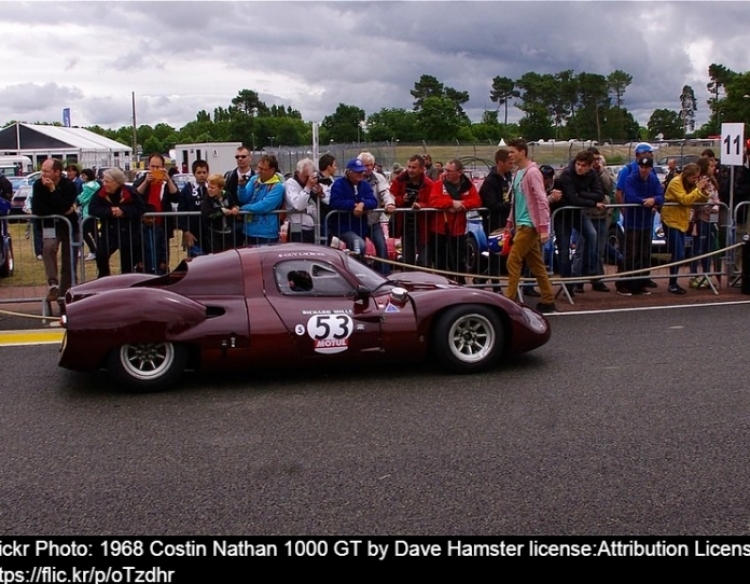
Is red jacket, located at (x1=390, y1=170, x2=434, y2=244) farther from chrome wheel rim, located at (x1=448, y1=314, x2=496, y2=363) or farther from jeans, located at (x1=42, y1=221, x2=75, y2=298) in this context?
jeans, located at (x1=42, y1=221, x2=75, y2=298)

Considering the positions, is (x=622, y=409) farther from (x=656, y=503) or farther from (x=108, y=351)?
(x=108, y=351)

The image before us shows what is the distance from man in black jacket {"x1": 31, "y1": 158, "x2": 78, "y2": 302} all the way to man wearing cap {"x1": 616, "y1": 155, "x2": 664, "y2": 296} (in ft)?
22.9

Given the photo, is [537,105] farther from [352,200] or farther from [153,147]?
[352,200]

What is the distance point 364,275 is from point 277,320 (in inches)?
34.9

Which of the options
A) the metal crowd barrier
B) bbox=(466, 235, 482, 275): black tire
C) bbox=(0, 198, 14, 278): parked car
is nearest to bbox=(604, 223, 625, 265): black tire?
the metal crowd barrier

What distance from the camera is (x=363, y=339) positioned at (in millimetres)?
6676

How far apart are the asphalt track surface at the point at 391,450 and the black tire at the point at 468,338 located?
14cm

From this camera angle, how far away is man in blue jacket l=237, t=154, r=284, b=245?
9922 millimetres

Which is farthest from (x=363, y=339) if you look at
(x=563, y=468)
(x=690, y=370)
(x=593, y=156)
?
(x=593, y=156)

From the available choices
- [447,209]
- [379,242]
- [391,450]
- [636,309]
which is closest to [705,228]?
[636,309]

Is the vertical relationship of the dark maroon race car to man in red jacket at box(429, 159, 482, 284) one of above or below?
below

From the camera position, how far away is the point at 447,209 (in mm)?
10328

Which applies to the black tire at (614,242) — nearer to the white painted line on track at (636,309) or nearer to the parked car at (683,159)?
the white painted line on track at (636,309)
